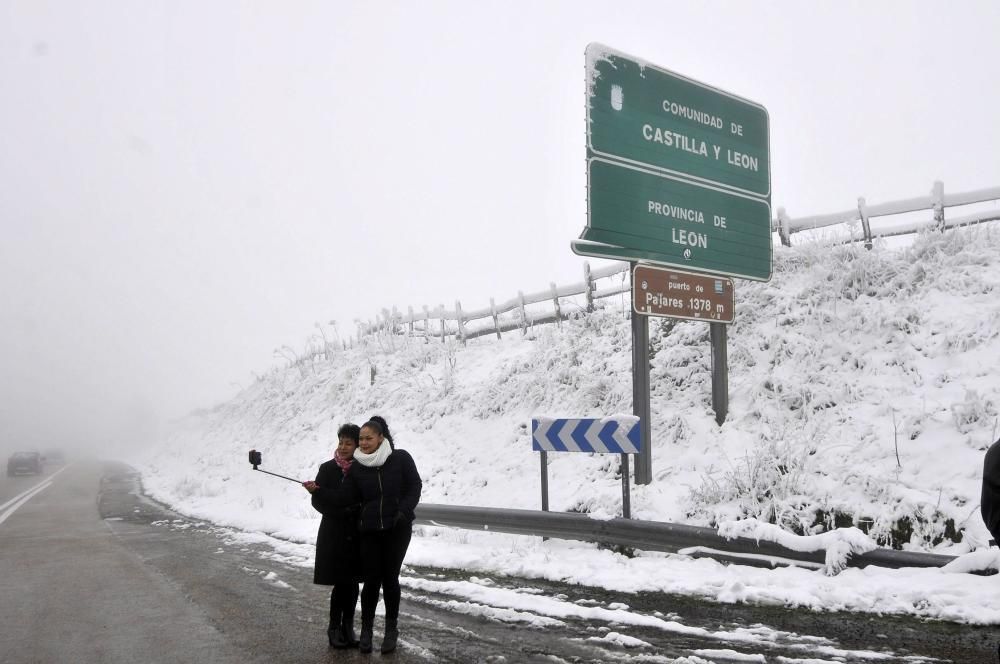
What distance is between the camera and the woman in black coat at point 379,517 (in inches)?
207

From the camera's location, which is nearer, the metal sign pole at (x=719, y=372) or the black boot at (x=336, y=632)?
the black boot at (x=336, y=632)

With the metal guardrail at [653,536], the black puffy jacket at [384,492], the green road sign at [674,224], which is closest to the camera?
the black puffy jacket at [384,492]

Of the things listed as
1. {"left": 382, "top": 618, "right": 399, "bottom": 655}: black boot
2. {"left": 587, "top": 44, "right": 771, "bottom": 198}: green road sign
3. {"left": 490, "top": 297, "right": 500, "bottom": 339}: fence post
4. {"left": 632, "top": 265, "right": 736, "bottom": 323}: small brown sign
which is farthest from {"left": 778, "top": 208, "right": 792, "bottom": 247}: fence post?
{"left": 382, "top": 618, "right": 399, "bottom": 655}: black boot

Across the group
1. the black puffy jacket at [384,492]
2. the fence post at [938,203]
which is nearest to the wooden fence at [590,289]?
the fence post at [938,203]

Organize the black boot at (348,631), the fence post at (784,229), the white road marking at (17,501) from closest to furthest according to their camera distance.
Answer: the black boot at (348,631) → the fence post at (784,229) → the white road marking at (17,501)

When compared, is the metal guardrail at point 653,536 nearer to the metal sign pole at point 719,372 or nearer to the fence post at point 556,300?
the metal sign pole at point 719,372

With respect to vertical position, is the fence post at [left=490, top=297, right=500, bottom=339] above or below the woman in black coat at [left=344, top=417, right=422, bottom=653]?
above

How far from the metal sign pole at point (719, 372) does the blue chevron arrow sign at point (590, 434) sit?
10.2 feet

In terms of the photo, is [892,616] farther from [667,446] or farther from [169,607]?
[169,607]

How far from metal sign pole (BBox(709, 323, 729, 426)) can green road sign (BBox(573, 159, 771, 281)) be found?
0.96 m

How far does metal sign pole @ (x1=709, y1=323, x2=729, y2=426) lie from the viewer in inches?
432

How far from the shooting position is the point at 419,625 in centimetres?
582

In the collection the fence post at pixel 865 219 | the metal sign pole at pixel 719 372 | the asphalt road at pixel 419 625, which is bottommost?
the asphalt road at pixel 419 625

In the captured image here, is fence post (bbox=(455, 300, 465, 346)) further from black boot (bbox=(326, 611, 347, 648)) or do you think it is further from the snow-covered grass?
black boot (bbox=(326, 611, 347, 648))
